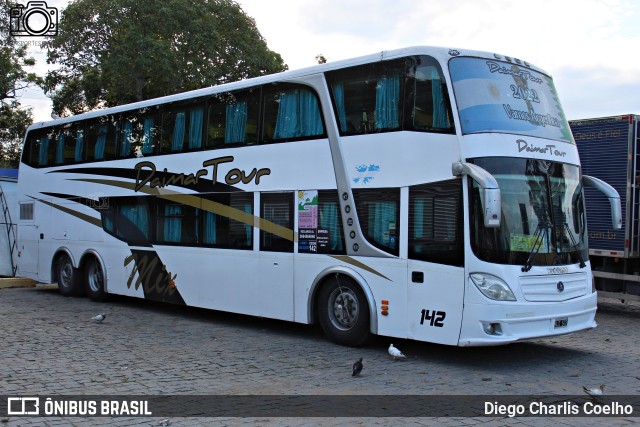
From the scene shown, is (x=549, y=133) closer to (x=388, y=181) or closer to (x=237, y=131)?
(x=388, y=181)

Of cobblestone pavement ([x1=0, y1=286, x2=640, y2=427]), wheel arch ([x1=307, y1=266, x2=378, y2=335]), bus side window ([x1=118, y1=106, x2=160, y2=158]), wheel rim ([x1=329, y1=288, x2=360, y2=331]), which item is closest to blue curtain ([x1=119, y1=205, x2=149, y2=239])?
bus side window ([x1=118, y1=106, x2=160, y2=158])

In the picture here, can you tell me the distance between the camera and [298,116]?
10875mm

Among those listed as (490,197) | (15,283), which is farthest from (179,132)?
(15,283)

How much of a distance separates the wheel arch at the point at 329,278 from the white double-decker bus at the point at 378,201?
0.02m

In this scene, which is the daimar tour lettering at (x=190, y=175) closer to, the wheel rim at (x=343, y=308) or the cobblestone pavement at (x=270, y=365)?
the wheel rim at (x=343, y=308)

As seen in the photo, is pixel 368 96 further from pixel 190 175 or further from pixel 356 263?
pixel 190 175

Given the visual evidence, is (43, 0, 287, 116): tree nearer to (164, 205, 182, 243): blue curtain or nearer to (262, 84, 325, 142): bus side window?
(164, 205, 182, 243): blue curtain

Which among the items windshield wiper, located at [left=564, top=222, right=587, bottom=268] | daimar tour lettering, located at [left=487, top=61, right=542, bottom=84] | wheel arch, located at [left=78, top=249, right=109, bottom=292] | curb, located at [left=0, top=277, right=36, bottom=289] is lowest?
curb, located at [left=0, top=277, right=36, bottom=289]

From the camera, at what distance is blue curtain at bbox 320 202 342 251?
33.3 ft

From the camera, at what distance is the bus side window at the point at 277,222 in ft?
35.9

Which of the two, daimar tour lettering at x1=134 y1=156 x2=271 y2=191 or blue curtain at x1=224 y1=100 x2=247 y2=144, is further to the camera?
blue curtain at x1=224 y1=100 x2=247 y2=144

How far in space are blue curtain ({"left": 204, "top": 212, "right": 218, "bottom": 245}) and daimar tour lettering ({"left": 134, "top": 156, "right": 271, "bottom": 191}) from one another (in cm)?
61

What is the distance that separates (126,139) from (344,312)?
6936 millimetres

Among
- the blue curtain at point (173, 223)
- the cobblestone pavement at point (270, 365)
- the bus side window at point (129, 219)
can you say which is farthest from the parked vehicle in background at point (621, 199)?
the bus side window at point (129, 219)
